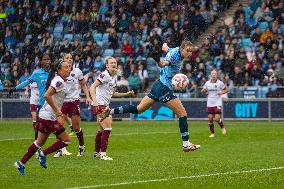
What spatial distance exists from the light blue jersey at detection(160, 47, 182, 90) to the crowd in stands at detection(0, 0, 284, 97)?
17.0 metres

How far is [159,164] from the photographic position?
1608cm

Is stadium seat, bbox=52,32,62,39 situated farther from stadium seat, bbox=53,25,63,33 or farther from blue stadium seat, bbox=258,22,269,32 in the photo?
blue stadium seat, bbox=258,22,269,32

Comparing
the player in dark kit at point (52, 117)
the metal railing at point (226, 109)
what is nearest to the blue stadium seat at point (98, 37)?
the metal railing at point (226, 109)

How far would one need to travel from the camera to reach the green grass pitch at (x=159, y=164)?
43.1 feet

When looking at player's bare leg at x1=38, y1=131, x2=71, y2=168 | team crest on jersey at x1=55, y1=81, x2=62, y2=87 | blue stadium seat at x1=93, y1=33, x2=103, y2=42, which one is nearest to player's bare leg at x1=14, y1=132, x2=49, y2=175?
player's bare leg at x1=38, y1=131, x2=71, y2=168

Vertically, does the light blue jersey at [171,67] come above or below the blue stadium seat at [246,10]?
below

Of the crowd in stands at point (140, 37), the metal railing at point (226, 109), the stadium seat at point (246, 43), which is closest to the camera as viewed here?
the metal railing at point (226, 109)

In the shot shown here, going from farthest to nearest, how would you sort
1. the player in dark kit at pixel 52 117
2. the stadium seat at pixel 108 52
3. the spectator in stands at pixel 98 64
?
the stadium seat at pixel 108 52 < the spectator in stands at pixel 98 64 < the player in dark kit at pixel 52 117

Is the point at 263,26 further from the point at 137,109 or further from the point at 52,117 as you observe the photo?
the point at 52,117

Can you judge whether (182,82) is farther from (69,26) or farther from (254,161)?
(69,26)

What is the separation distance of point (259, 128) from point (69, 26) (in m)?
16.6

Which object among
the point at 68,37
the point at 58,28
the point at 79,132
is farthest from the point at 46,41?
the point at 79,132

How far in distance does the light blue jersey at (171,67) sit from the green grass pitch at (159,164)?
1721 mm

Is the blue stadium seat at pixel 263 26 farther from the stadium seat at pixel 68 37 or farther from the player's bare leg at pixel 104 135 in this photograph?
the player's bare leg at pixel 104 135
